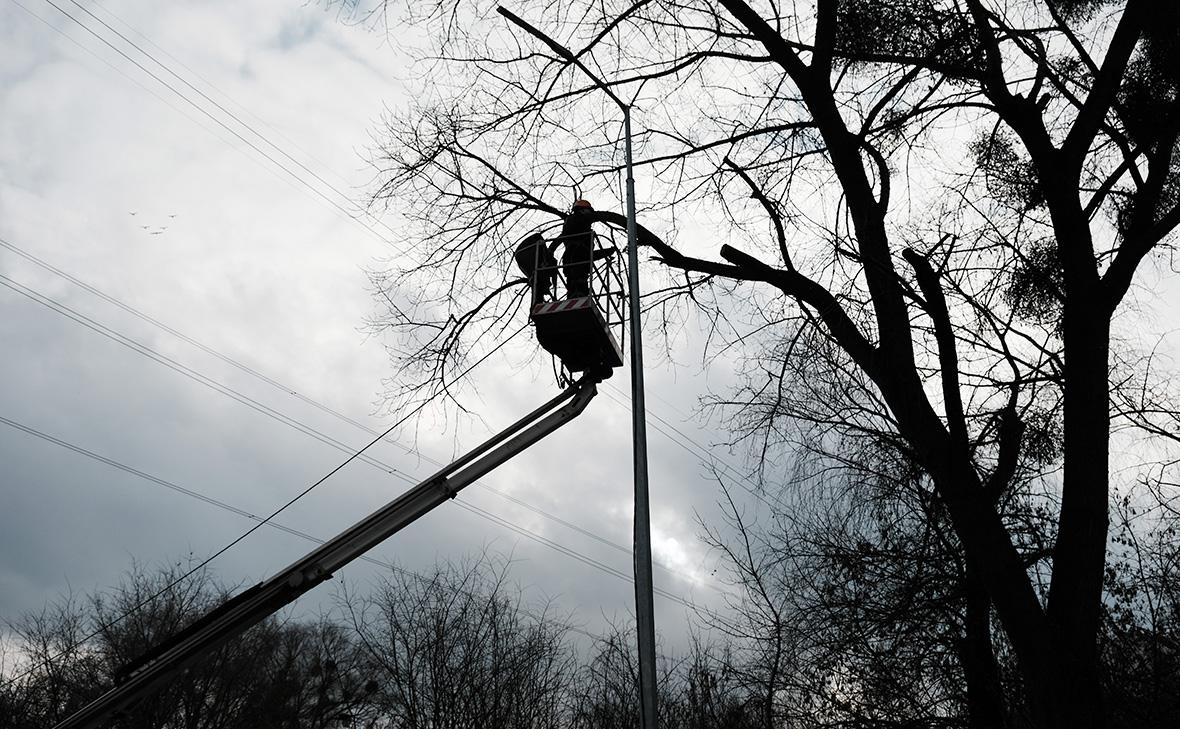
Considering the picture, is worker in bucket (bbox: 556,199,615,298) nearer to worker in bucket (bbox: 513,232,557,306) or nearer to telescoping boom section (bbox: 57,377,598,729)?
worker in bucket (bbox: 513,232,557,306)

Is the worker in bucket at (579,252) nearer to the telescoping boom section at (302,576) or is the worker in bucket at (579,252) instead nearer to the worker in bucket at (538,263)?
the worker in bucket at (538,263)

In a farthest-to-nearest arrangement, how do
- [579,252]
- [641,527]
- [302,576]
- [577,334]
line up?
[579,252] → [577,334] → [302,576] → [641,527]

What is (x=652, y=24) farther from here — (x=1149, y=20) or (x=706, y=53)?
(x=1149, y=20)

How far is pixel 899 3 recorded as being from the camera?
7.10m

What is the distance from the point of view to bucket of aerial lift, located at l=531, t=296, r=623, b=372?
7242 millimetres

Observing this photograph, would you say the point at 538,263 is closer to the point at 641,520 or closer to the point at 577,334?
the point at 577,334

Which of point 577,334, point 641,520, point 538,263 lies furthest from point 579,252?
point 641,520

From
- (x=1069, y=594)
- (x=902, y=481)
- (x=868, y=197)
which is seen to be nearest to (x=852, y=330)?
(x=868, y=197)

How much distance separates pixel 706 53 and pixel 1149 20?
363 cm

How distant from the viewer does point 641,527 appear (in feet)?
16.7

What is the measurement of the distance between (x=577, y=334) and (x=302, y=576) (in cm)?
285

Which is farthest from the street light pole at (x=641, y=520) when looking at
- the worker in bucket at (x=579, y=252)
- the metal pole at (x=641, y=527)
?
the worker in bucket at (x=579, y=252)

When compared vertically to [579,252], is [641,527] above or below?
below

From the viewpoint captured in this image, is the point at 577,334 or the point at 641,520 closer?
the point at 641,520
